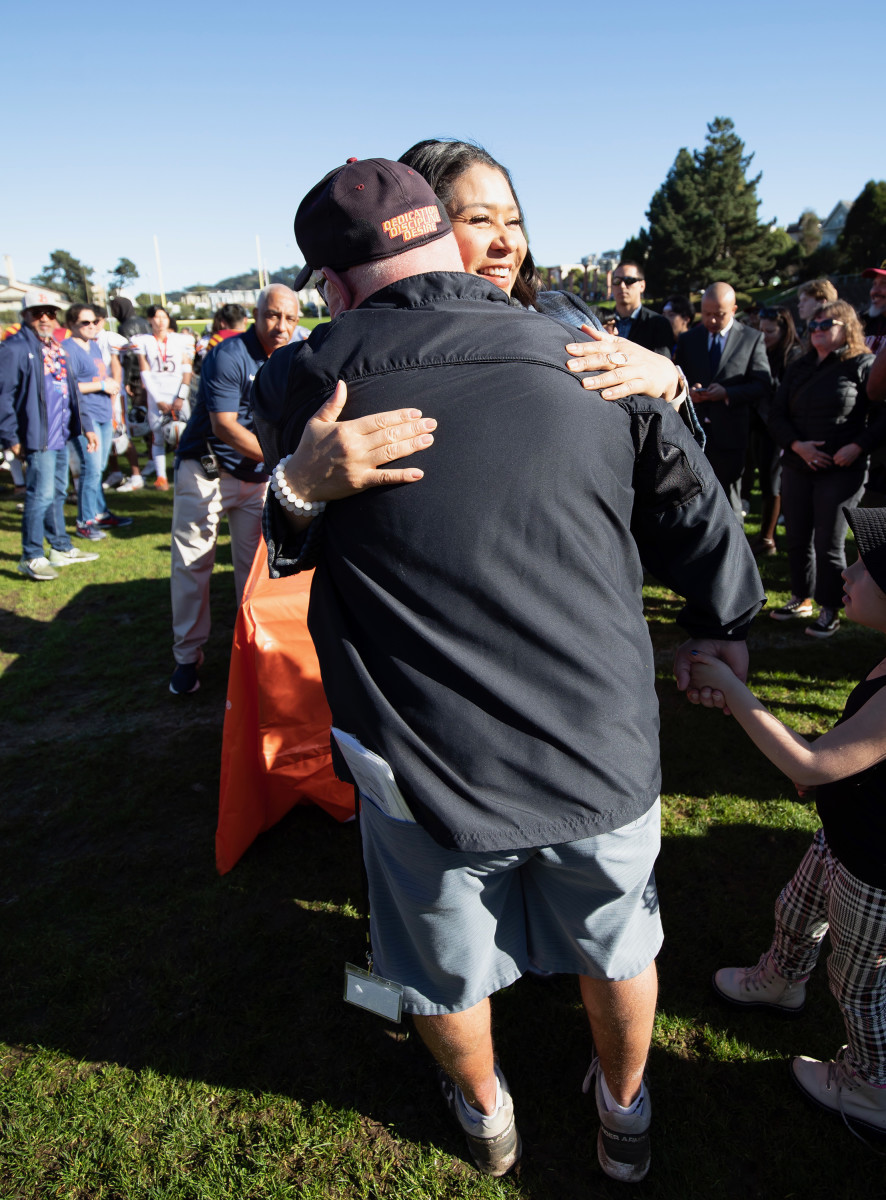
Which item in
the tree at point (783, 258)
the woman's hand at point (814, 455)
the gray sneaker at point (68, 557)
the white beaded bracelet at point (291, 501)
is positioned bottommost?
the gray sneaker at point (68, 557)

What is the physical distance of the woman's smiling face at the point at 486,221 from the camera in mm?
2023

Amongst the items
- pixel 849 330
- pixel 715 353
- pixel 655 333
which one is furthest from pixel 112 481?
pixel 849 330

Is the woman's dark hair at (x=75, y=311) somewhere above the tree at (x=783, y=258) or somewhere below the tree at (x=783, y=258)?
below

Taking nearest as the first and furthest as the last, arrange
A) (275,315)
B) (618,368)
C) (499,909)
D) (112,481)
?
1. (618,368)
2. (499,909)
3. (275,315)
4. (112,481)

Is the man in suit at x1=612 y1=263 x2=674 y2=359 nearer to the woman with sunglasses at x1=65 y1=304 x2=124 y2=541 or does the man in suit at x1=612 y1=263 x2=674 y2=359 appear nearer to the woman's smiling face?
the woman's smiling face

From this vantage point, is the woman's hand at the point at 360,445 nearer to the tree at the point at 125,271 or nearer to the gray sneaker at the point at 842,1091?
the gray sneaker at the point at 842,1091

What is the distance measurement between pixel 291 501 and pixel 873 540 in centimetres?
129

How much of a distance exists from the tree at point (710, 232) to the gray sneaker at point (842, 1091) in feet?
207

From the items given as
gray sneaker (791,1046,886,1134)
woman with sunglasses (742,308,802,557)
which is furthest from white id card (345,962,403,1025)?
woman with sunglasses (742,308,802,557)

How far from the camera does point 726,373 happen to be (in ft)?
19.0

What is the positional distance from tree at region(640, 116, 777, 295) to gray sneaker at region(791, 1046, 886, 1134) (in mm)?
63153

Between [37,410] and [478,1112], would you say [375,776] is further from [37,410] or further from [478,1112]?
[37,410]

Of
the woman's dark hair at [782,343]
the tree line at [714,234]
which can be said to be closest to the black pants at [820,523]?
the woman's dark hair at [782,343]

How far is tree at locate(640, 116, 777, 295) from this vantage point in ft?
194
